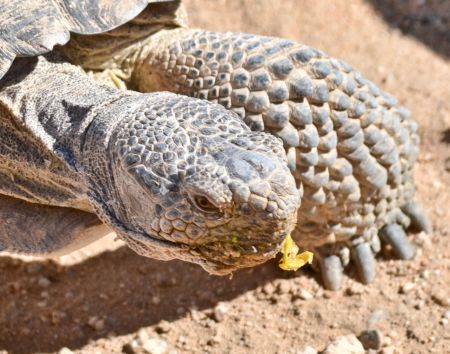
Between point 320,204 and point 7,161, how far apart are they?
1460 millimetres

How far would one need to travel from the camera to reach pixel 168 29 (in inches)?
156

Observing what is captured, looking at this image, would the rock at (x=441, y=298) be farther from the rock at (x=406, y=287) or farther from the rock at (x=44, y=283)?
the rock at (x=44, y=283)

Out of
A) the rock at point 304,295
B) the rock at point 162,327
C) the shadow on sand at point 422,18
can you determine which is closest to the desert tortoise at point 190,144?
→ the rock at point 304,295

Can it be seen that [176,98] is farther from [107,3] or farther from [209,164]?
[107,3]

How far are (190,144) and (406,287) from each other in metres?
1.82

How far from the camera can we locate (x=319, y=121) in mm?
3600

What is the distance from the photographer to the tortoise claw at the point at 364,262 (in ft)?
13.5

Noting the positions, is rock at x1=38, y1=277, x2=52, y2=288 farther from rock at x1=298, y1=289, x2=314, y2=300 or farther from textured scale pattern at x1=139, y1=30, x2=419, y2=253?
rock at x1=298, y1=289, x2=314, y2=300

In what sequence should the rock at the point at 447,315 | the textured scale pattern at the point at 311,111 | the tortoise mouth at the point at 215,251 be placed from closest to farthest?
the tortoise mouth at the point at 215,251, the textured scale pattern at the point at 311,111, the rock at the point at 447,315

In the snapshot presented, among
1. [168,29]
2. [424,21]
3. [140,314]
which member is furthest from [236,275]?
[424,21]

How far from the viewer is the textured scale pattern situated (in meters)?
3.52

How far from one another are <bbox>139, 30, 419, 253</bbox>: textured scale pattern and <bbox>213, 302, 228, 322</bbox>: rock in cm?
53

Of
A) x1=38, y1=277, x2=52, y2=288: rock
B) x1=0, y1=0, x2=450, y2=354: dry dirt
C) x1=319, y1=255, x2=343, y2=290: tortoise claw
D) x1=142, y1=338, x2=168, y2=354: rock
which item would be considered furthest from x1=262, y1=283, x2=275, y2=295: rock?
x1=38, y1=277, x2=52, y2=288: rock

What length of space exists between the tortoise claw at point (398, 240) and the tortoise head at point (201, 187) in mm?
1667
